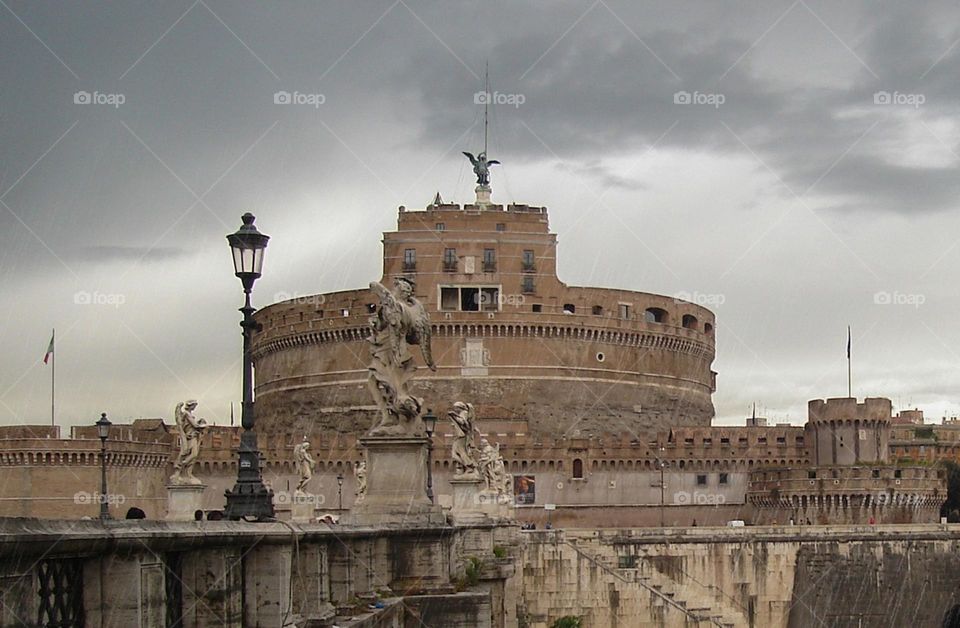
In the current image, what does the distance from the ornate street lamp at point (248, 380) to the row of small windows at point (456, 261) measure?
70336mm

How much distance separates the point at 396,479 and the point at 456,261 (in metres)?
70.5

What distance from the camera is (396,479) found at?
15758 mm

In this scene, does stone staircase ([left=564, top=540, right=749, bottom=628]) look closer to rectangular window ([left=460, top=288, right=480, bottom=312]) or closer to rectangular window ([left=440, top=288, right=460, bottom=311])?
rectangular window ([left=440, top=288, right=460, bottom=311])

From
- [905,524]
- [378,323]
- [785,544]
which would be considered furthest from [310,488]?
[378,323]

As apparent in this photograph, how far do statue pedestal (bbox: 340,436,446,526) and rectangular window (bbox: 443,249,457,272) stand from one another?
7023 centimetres

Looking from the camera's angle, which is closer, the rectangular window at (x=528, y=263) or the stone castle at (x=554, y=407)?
the stone castle at (x=554, y=407)

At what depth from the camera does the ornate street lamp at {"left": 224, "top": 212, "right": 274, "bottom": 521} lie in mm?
14508

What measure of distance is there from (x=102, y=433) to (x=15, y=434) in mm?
44184

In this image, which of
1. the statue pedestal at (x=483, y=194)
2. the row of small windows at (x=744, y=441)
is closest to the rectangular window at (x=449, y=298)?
the statue pedestal at (x=483, y=194)

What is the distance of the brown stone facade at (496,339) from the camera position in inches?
3342

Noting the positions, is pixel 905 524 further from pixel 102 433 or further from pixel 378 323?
pixel 378 323

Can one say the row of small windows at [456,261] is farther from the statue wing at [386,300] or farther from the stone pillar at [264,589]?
the stone pillar at [264,589]

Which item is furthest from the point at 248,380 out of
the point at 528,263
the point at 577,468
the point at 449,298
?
the point at 528,263

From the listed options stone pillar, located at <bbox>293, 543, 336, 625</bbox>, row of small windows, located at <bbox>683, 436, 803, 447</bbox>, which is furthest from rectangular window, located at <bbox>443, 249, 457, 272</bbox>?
stone pillar, located at <bbox>293, 543, 336, 625</bbox>
